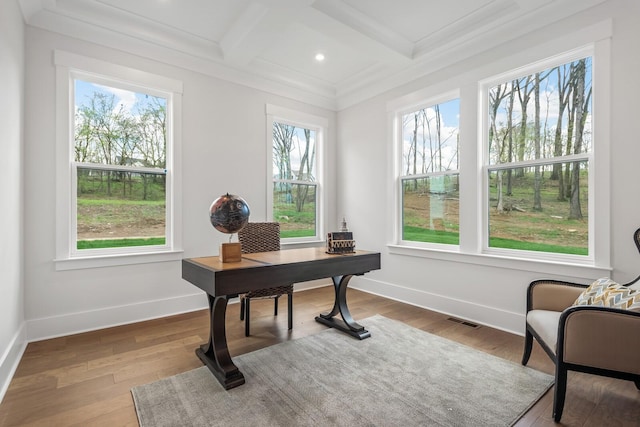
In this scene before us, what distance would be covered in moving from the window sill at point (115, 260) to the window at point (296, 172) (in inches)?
53.4

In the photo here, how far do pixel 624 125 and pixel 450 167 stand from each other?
148 cm

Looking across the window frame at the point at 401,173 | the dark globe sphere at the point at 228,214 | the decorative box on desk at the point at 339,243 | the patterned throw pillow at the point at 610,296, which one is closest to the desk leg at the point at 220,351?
the dark globe sphere at the point at 228,214

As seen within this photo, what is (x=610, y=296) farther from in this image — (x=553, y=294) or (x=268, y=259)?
(x=268, y=259)

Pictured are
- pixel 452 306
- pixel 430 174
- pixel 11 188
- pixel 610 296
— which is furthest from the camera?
Answer: pixel 430 174

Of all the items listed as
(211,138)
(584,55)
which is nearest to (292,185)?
(211,138)

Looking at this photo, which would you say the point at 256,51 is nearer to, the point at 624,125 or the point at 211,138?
the point at 211,138

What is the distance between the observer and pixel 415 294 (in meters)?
3.74

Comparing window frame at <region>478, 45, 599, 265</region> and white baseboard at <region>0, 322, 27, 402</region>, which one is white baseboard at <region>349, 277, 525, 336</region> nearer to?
window frame at <region>478, 45, 599, 265</region>

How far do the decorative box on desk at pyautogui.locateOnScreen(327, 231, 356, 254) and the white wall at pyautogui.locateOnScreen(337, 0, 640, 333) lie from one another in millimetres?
1363

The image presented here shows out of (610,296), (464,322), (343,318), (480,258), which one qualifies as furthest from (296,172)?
(610,296)

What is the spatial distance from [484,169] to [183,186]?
322 cm

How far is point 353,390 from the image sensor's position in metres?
1.94

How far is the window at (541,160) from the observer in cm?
262

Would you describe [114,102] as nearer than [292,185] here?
Yes
